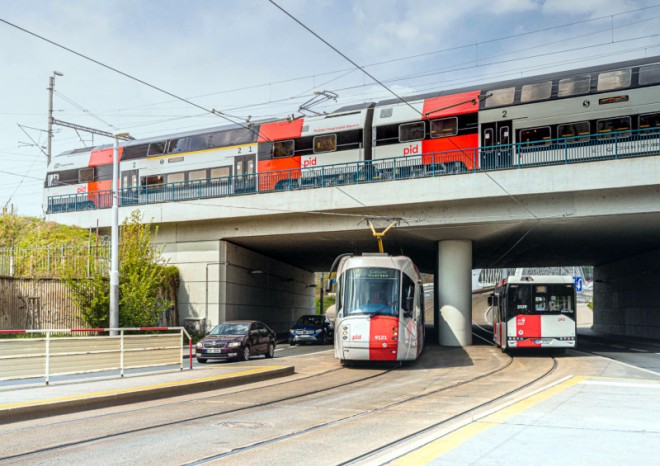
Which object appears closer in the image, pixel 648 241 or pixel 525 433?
pixel 525 433

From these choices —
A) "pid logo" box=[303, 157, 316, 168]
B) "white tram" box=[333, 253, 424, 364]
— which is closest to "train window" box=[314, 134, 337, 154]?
"pid logo" box=[303, 157, 316, 168]

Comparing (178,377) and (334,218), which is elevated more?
(334,218)

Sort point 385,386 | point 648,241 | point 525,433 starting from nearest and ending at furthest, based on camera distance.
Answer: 1. point 525,433
2. point 385,386
3. point 648,241

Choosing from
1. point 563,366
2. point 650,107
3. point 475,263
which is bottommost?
point 563,366

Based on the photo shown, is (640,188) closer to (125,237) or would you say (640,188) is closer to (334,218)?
(334,218)

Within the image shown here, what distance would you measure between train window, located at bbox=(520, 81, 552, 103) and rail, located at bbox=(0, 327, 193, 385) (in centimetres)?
1727

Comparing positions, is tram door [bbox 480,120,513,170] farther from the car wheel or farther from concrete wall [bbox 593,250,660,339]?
concrete wall [bbox 593,250,660,339]

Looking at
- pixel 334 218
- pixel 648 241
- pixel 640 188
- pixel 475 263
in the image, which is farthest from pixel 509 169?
pixel 475 263

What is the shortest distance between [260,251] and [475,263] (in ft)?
64.7

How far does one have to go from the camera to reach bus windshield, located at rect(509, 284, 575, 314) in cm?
2555

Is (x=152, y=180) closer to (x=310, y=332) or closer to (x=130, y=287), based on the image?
(x=130, y=287)

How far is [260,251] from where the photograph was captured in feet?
135

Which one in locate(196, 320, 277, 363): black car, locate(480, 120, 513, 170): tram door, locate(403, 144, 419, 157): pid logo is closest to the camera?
locate(196, 320, 277, 363): black car

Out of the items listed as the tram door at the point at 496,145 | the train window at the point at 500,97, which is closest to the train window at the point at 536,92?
the train window at the point at 500,97
